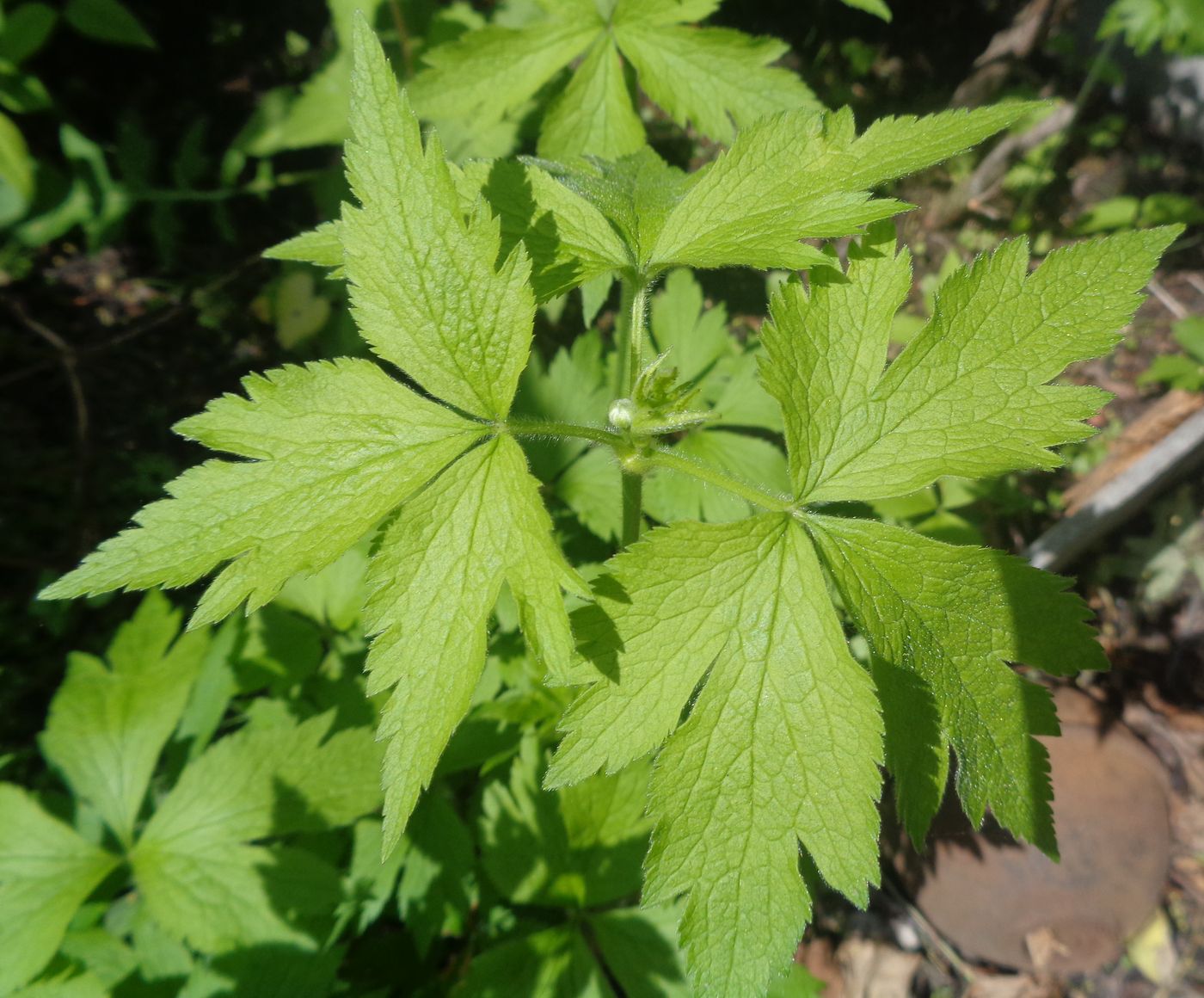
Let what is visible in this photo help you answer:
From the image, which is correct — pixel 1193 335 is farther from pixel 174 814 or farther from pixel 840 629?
pixel 174 814

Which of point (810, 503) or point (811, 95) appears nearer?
point (810, 503)

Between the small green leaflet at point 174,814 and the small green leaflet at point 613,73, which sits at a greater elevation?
the small green leaflet at point 613,73

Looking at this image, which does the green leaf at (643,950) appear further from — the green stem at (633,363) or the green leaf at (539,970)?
the green stem at (633,363)

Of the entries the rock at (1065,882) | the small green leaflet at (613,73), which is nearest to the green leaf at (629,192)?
the small green leaflet at (613,73)

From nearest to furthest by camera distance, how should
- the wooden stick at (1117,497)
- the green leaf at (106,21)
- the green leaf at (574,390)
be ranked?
1. the green leaf at (574,390)
2. the green leaf at (106,21)
3. the wooden stick at (1117,497)

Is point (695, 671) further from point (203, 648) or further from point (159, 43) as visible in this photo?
point (159, 43)

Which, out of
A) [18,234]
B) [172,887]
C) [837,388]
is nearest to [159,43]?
[18,234]

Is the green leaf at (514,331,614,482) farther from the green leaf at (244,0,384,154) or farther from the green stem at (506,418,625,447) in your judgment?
the green leaf at (244,0,384,154)

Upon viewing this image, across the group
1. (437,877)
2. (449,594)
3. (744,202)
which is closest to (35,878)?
(437,877)
